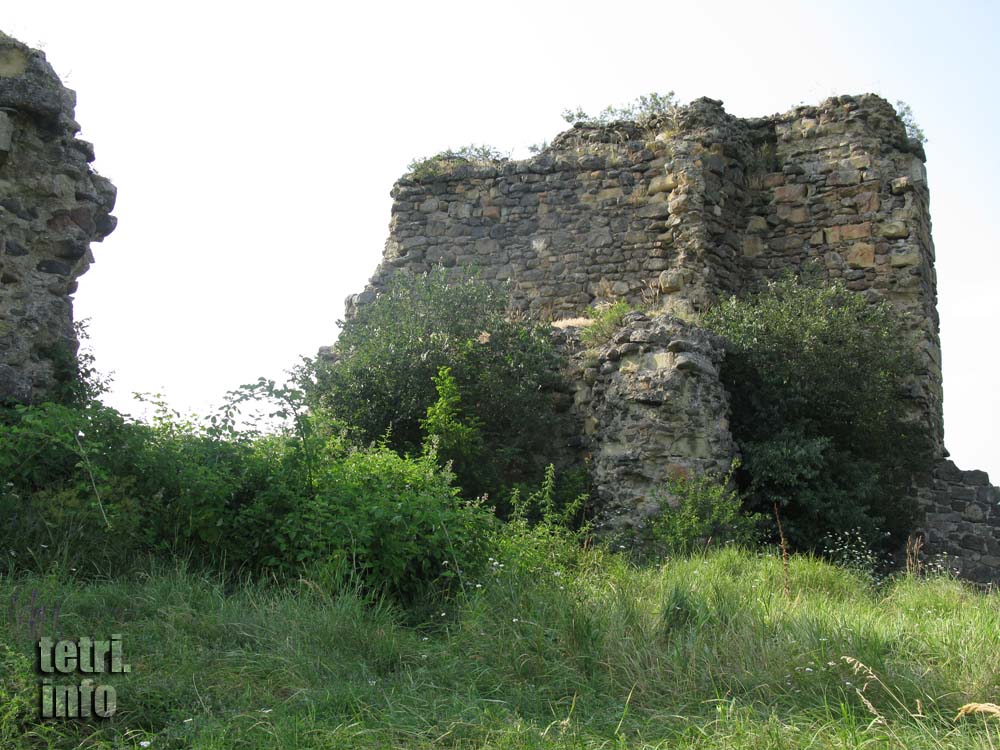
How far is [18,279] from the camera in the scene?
7.70 meters

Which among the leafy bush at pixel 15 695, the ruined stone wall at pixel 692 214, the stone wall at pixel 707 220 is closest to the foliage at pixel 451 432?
the stone wall at pixel 707 220

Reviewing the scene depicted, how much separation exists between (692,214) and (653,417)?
4461mm

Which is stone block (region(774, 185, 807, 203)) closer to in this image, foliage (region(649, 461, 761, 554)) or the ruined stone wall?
the ruined stone wall

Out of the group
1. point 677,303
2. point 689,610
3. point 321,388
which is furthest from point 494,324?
point 689,610

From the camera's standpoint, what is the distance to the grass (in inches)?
164

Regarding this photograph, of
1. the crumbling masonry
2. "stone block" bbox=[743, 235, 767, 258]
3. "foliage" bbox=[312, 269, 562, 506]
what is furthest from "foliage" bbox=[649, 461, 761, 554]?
"stone block" bbox=[743, 235, 767, 258]

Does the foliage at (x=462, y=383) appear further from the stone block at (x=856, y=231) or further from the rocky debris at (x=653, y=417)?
the stone block at (x=856, y=231)

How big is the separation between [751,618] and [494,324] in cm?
525

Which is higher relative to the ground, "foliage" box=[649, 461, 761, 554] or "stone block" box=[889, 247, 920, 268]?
"stone block" box=[889, 247, 920, 268]

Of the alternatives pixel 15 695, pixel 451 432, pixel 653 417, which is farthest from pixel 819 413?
pixel 15 695

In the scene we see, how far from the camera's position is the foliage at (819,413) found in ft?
30.8

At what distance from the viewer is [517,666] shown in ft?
16.5

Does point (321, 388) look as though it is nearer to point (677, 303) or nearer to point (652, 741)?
point (677, 303)

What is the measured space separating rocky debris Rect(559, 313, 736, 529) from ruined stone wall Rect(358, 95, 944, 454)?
2784 millimetres
